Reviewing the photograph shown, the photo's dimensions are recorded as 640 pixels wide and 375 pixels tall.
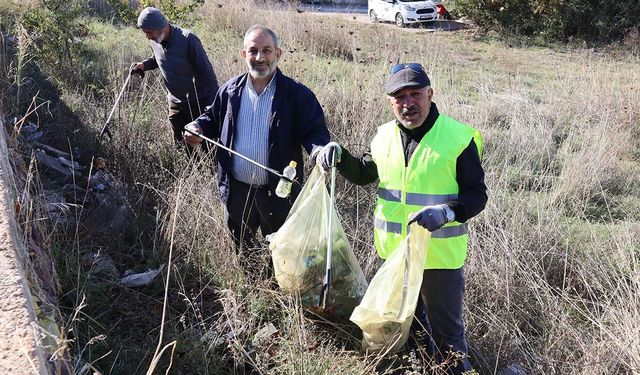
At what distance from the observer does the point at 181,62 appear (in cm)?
481

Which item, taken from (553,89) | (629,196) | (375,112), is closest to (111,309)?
(375,112)

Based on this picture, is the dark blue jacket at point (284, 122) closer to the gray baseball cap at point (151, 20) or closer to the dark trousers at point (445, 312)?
the dark trousers at point (445, 312)

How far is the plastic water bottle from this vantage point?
9.62ft

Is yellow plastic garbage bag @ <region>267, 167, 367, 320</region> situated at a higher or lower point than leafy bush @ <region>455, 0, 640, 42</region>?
lower

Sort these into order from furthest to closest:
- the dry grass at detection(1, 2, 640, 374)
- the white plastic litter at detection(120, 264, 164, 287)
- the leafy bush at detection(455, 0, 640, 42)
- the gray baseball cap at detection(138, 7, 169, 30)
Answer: the leafy bush at detection(455, 0, 640, 42)
the gray baseball cap at detection(138, 7, 169, 30)
the white plastic litter at detection(120, 264, 164, 287)
the dry grass at detection(1, 2, 640, 374)

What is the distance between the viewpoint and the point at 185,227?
3.56m

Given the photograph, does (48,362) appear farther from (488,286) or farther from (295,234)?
(488,286)

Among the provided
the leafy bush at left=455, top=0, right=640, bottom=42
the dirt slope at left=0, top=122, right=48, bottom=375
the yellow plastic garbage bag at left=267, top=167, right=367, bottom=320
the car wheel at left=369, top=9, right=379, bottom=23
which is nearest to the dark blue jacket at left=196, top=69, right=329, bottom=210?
the yellow plastic garbage bag at left=267, top=167, right=367, bottom=320

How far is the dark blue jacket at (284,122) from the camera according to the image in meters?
3.15

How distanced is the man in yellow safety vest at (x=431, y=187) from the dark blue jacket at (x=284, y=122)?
50 cm

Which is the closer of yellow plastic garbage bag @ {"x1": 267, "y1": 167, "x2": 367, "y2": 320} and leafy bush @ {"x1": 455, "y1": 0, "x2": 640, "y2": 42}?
yellow plastic garbage bag @ {"x1": 267, "y1": 167, "x2": 367, "y2": 320}

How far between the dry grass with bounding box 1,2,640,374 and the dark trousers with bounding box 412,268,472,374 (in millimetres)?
154

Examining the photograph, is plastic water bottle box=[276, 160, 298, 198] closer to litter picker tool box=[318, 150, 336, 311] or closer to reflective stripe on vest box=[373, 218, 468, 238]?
litter picker tool box=[318, 150, 336, 311]

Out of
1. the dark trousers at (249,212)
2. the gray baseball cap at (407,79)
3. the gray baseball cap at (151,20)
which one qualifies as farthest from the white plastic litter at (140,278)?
the gray baseball cap at (151,20)
